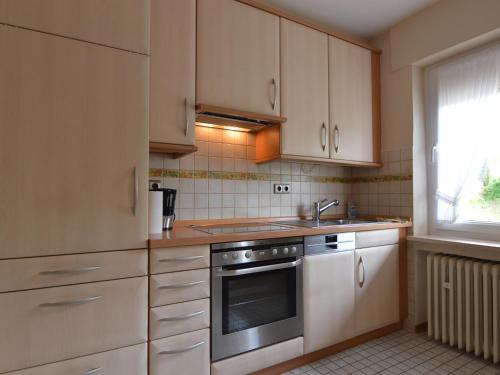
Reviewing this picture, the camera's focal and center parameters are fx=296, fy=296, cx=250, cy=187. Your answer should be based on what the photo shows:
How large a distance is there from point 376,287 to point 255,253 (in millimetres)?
1136

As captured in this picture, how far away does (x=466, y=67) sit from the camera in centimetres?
219

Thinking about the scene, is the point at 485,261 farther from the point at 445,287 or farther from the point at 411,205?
the point at 411,205

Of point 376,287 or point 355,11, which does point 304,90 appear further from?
point 376,287

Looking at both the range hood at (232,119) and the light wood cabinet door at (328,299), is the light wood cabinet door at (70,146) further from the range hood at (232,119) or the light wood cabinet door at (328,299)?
the light wood cabinet door at (328,299)

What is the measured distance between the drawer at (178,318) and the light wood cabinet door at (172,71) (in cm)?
89

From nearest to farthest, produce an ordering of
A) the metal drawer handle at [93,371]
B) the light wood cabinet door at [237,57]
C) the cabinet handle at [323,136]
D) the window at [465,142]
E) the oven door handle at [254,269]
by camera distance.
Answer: the metal drawer handle at [93,371], the oven door handle at [254,269], the light wood cabinet door at [237,57], the window at [465,142], the cabinet handle at [323,136]

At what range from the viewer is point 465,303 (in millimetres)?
2025

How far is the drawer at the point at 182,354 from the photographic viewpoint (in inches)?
54.4

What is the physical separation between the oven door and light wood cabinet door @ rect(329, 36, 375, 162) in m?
1.10

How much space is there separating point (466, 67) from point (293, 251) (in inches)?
74.1

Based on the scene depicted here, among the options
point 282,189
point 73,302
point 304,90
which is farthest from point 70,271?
point 304,90

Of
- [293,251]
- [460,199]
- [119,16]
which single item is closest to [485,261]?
[460,199]

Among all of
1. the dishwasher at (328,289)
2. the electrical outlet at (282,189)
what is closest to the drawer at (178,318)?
the dishwasher at (328,289)

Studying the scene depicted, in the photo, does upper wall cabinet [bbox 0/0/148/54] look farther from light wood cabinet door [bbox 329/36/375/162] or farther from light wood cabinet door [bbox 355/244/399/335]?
light wood cabinet door [bbox 355/244/399/335]
